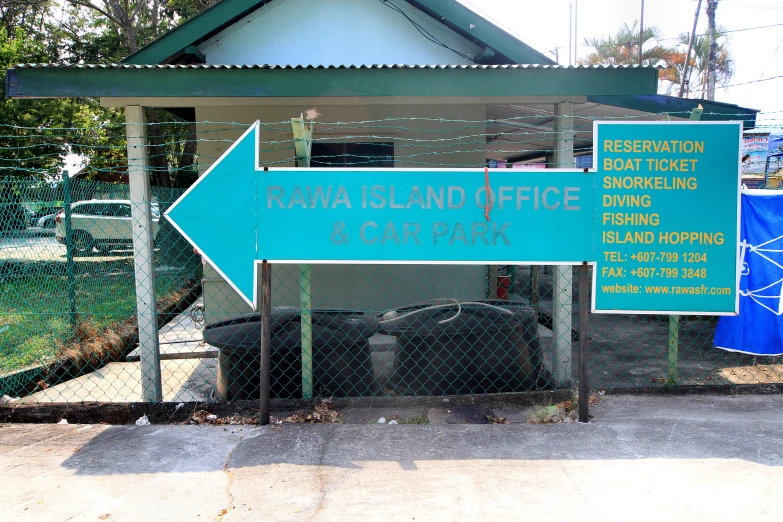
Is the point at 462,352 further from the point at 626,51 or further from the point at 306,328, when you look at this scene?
the point at 626,51

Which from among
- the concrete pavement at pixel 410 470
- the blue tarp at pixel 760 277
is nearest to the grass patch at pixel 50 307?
the concrete pavement at pixel 410 470

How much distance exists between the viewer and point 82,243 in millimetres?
8039

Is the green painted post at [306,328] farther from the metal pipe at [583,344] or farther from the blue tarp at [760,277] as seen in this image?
the blue tarp at [760,277]

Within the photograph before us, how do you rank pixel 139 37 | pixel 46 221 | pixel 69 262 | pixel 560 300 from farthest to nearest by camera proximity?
pixel 139 37 → pixel 46 221 → pixel 69 262 → pixel 560 300

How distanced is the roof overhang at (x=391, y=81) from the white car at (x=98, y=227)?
329 centimetres

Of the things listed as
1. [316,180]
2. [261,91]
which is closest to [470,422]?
[316,180]

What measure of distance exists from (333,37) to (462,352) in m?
4.31

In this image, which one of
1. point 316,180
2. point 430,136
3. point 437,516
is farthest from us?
point 430,136

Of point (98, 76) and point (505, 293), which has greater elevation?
point (98, 76)

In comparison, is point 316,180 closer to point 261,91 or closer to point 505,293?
point 261,91

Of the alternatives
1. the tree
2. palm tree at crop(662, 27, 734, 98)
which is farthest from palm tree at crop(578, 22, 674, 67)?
the tree

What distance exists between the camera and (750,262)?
5430 millimetres

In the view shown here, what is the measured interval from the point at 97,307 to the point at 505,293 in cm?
619

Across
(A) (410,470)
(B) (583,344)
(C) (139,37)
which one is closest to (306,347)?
(A) (410,470)
